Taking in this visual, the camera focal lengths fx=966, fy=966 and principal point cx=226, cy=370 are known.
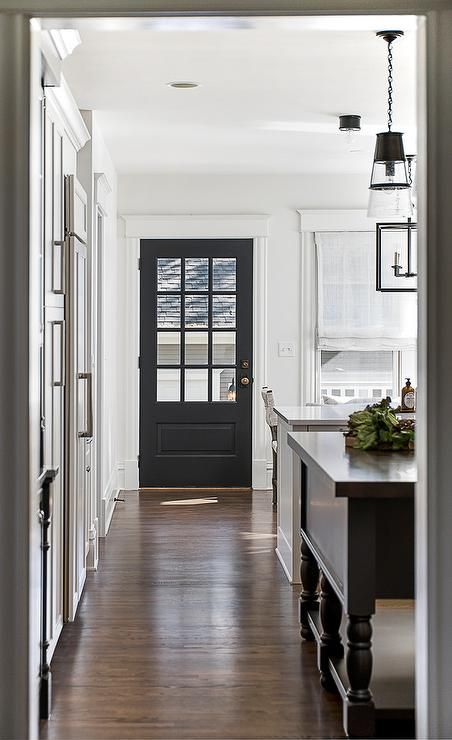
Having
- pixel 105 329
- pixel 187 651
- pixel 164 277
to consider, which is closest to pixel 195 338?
pixel 164 277

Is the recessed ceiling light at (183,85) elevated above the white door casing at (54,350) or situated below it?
above

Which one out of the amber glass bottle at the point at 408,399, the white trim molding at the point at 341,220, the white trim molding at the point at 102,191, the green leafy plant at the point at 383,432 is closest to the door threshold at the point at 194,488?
the white trim molding at the point at 341,220

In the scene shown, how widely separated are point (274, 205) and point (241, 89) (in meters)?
3.15

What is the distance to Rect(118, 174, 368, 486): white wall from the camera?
8.59 m

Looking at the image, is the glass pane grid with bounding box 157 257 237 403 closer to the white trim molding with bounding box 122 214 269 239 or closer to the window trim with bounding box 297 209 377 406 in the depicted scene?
the white trim molding with bounding box 122 214 269 239

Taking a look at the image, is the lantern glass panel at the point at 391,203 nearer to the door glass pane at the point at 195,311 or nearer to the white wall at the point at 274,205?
the white wall at the point at 274,205

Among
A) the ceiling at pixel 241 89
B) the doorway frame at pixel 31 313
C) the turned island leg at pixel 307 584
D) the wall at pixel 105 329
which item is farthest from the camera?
the wall at pixel 105 329

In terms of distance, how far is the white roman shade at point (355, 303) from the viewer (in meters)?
8.51

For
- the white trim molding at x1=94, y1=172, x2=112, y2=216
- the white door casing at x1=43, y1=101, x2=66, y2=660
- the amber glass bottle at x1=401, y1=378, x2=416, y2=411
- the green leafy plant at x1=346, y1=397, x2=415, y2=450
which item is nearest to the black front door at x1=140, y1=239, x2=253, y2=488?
the white trim molding at x1=94, y1=172, x2=112, y2=216

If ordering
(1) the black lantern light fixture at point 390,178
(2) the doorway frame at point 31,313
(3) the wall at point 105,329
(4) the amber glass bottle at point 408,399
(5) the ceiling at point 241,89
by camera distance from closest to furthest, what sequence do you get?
(2) the doorway frame at point 31,313, (5) the ceiling at point 241,89, (4) the amber glass bottle at point 408,399, (1) the black lantern light fixture at point 390,178, (3) the wall at point 105,329

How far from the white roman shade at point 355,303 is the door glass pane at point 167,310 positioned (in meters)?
1.27

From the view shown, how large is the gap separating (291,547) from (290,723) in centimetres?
210

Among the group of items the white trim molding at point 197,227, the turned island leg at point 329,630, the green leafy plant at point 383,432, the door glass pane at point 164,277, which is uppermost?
the white trim molding at point 197,227

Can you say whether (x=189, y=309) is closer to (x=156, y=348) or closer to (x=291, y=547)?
(x=156, y=348)
